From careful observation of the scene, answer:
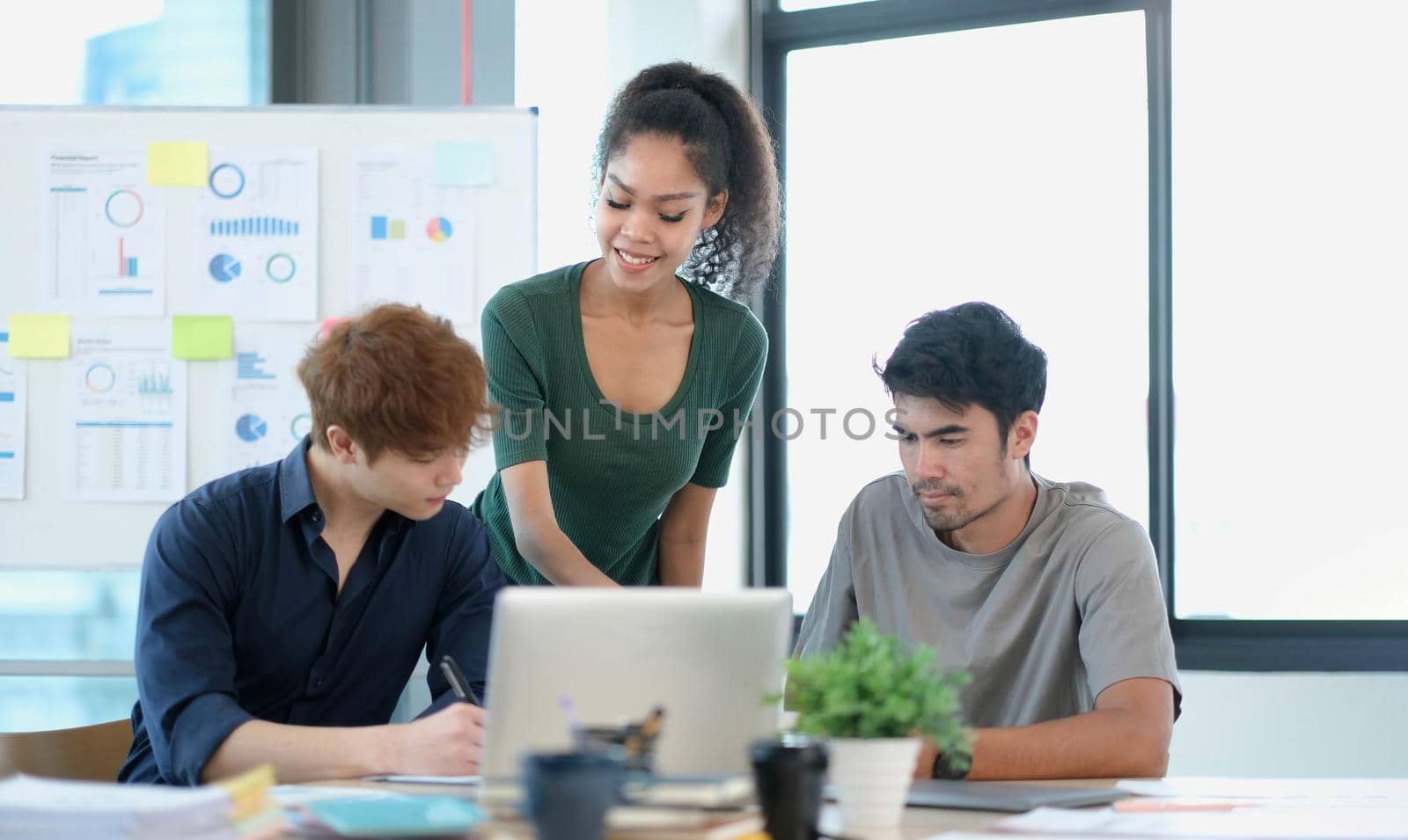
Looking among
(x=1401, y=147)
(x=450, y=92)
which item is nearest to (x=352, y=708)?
(x=450, y=92)

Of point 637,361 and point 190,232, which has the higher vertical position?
point 190,232

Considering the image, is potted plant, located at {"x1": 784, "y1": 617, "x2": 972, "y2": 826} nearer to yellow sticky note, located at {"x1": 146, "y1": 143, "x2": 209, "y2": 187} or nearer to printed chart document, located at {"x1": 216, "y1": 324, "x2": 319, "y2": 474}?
printed chart document, located at {"x1": 216, "y1": 324, "x2": 319, "y2": 474}

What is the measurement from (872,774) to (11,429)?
220 centimetres

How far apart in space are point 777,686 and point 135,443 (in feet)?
6.45

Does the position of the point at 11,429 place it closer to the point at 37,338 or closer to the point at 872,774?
the point at 37,338

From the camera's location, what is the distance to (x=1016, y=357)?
6.39ft

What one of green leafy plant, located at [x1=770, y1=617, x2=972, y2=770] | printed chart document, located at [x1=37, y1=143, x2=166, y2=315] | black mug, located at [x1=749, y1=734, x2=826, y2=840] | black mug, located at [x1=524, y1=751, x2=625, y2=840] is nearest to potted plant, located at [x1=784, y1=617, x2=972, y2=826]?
green leafy plant, located at [x1=770, y1=617, x2=972, y2=770]

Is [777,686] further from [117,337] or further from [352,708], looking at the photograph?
[117,337]

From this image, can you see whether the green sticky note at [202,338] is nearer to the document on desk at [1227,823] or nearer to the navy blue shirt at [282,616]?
the navy blue shirt at [282,616]

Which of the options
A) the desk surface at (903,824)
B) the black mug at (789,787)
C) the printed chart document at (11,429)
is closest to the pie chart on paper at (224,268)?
the printed chart document at (11,429)

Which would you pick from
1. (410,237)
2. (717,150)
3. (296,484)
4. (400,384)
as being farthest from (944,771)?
(410,237)

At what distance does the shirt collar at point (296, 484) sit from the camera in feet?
5.42

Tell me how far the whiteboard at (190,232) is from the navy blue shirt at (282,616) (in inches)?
38.4

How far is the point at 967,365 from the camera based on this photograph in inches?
75.1
